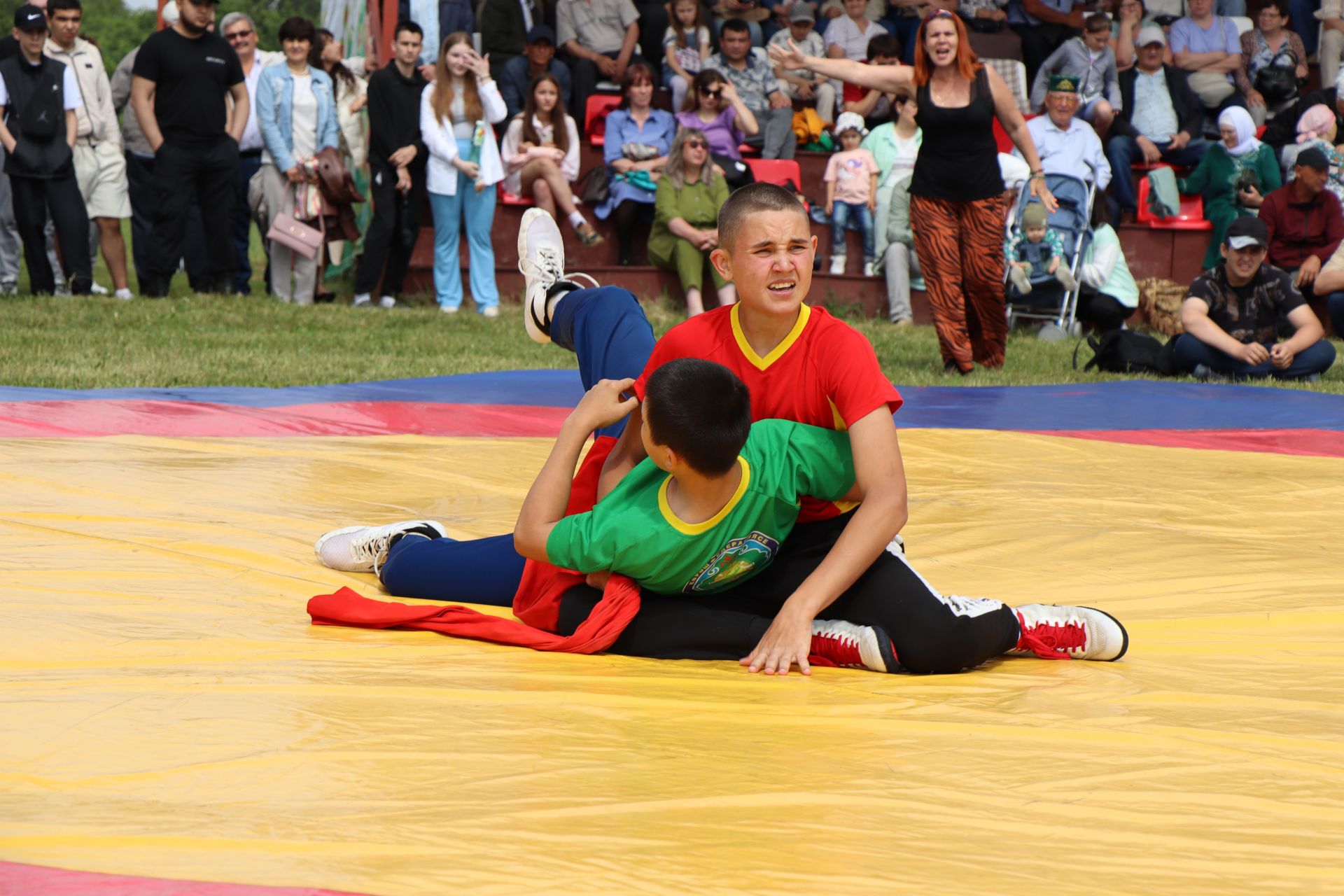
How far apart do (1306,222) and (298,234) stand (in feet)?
22.7

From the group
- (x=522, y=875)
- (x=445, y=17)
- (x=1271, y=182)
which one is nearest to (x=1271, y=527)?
(x=522, y=875)

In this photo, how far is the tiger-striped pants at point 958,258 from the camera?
7.66m

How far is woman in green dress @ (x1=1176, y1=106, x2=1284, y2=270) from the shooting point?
1098 centimetres

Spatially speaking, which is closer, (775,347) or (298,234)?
(775,347)

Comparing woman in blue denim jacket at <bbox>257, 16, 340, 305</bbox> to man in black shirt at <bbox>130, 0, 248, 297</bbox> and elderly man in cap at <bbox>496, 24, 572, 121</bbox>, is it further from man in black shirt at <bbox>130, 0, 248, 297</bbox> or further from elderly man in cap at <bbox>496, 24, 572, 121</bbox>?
elderly man in cap at <bbox>496, 24, 572, 121</bbox>

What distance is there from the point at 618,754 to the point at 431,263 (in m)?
9.16

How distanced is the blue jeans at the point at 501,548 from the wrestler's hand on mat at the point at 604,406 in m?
0.40

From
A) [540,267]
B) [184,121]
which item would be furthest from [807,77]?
[540,267]

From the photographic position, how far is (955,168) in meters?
7.57

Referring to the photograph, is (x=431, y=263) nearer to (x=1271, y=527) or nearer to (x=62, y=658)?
(x=1271, y=527)

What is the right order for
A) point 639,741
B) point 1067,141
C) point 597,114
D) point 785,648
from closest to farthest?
point 639,741 → point 785,648 → point 1067,141 → point 597,114

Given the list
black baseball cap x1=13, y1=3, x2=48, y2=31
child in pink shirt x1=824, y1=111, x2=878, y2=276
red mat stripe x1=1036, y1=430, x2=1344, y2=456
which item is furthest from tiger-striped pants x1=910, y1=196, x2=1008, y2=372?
black baseball cap x1=13, y1=3, x2=48, y2=31

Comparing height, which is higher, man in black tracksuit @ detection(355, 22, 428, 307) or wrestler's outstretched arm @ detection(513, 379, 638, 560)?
man in black tracksuit @ detection(355, 22, 428, 307)

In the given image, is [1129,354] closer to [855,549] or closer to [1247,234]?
[1247,234]
